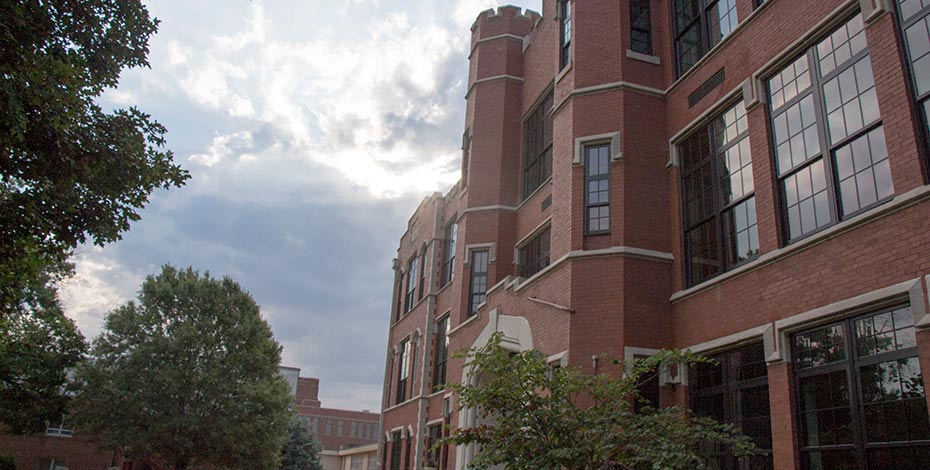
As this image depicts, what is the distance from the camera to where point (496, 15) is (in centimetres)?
2370

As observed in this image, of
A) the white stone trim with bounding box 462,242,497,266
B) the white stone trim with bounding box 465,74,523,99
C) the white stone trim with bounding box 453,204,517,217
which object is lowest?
the white stone trim with bounding box 462,242,497,266

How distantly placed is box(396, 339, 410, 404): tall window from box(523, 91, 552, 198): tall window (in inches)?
453

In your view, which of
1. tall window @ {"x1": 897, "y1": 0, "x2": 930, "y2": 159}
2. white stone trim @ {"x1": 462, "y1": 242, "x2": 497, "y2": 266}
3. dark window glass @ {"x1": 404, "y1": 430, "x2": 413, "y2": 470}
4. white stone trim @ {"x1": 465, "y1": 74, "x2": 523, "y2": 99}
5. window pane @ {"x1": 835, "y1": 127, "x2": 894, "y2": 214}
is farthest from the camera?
dark window glass @ {"x1": 404, "y1": 430, "x2": 413, "y2": 470}

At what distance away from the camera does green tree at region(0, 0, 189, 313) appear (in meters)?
8.58

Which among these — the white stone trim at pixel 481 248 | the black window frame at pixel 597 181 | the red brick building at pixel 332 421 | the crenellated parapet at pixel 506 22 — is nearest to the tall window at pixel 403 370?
the white stone trim at pixel 481 248

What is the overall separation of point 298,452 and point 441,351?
2981 centimetres

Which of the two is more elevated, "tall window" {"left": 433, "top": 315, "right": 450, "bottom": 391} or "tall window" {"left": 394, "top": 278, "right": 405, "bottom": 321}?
"tall window" {"left": 394, "top": 278, "right": 405, "bottom": 321}

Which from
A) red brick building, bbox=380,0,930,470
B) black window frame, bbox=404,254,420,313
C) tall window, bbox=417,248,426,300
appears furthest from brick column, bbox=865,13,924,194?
black window frame, bbox=404,254,420,313

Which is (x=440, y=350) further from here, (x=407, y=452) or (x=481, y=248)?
(x=481, y=248)

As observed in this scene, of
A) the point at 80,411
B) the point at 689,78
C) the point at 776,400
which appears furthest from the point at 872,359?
the point at 80,411

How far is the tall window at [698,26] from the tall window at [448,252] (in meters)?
12.9

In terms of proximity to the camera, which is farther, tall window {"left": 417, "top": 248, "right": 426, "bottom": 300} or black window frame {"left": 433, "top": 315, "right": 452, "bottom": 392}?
tall window {"left": 417, "top": 248, "right": 426, "bottom": 300}

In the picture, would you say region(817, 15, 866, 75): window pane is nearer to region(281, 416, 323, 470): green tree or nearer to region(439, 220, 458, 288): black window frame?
region(439, 220, 458, 288): black window frame

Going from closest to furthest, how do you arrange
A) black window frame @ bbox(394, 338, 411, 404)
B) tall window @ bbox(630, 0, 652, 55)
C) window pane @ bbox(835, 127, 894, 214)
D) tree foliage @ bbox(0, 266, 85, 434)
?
1. window pane @ bbox(835, 127, 894, 214)
2. tall window @ bbox(630, 0, 652, 55)
3. black window frame @ bbox(394, 338, 411, 404)
4. tree foliage @ bbox(0, 266, 85, 434)
